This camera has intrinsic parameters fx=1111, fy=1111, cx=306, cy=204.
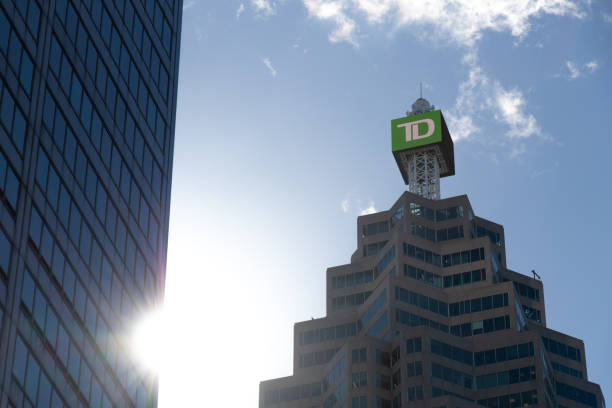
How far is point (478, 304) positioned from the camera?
17062 centimetres

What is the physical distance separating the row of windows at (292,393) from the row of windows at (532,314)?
40.5 metres

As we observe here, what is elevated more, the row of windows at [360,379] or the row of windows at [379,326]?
the row of windows at [379,326]

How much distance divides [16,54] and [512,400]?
10430 cm

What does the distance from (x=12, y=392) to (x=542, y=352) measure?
365 ft

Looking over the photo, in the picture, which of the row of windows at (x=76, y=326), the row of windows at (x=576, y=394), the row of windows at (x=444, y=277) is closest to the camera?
the row of windows at (x=76, y=326)

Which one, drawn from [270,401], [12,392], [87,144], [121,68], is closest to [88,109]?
[87,144]

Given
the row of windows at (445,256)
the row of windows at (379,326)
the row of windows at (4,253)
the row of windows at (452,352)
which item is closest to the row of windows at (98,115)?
the row of windows at (4,253)

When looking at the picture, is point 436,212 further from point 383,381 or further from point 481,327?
point 383,381

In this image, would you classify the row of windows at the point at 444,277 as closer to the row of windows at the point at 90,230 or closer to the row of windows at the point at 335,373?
the row of windows at the point at 335,373

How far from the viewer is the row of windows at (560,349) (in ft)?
573

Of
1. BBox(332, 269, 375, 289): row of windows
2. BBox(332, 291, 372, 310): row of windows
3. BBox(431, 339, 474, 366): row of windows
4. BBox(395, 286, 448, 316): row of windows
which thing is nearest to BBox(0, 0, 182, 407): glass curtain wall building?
BBox(431, 339, 474, 366): row of windows

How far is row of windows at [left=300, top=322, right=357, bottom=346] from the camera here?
176375 mm

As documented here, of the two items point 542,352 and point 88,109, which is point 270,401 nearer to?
point 542,352

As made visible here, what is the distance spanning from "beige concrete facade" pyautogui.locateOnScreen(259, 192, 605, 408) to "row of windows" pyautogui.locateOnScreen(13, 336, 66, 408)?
87.5m
